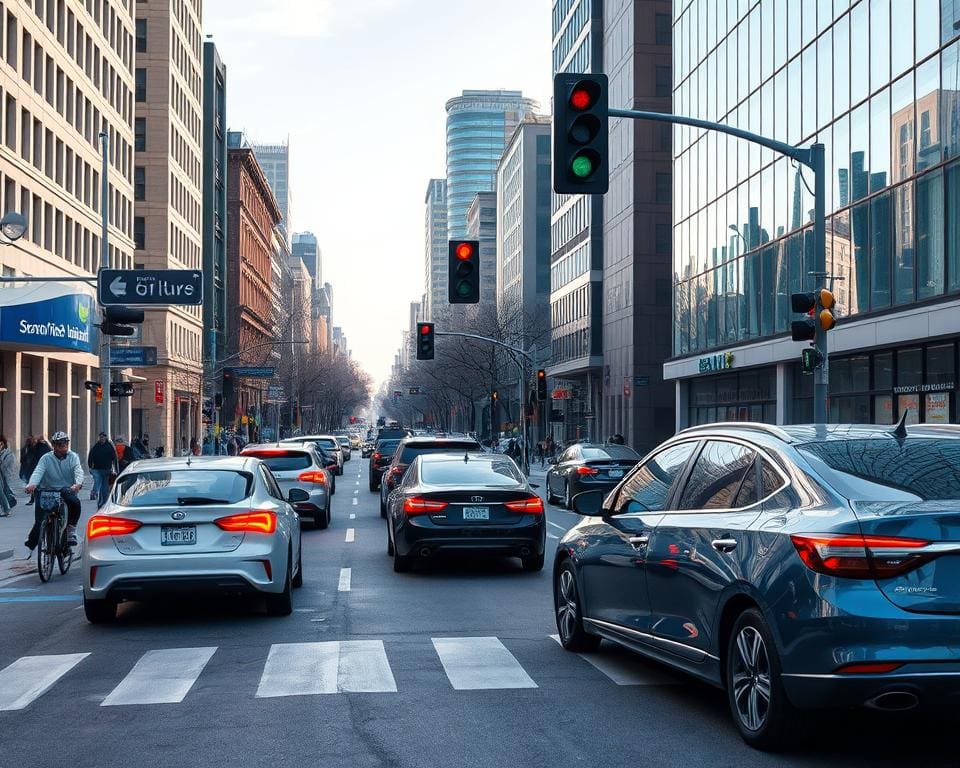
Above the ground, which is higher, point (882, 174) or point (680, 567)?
point (882, 174)

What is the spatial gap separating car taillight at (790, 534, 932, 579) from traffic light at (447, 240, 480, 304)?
1493 centimetres

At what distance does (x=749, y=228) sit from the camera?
136 feet

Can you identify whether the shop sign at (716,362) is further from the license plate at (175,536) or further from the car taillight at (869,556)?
the car taillight at (869,556)

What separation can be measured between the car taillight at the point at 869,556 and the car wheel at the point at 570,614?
365 cm

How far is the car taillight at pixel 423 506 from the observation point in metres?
14.8

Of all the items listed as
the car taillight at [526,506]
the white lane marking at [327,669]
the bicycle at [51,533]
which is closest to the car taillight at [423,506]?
the car taillight at [526,506]

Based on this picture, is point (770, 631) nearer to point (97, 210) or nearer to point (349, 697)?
point (349, 697)

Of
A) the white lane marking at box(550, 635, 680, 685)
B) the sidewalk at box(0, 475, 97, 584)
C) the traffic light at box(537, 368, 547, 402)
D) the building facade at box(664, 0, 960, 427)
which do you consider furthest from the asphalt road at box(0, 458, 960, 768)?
the traffic light at box(537, 368, 547, 402)

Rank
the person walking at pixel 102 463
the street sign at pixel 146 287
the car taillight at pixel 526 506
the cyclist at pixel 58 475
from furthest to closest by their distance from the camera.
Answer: the person walking at pixel 102 463 → the street sign at pixel 146 287 → the cyclist at pixel 58 475 → the car taillight at pixel 526 506

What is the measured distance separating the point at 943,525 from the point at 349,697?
3840 mm

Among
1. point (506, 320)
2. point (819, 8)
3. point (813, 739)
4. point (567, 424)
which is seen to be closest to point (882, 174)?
point (819, 8)

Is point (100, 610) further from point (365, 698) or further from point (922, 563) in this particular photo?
point (922, 563)

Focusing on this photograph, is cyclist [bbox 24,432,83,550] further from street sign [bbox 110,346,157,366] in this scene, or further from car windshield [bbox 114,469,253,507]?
street sign [bbox 110,346,157,366]

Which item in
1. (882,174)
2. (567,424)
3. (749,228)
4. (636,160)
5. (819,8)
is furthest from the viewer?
(567,424)
